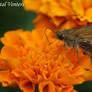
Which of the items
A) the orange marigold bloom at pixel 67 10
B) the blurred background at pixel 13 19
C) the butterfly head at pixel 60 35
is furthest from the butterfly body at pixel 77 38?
the blurred background at pixel 13 19

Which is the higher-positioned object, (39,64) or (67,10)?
(67,10)

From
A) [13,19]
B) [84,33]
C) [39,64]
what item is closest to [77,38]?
[84,33]

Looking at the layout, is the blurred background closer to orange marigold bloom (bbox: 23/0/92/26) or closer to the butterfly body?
orange marigold bloom (bbox: 23/0/92/26)

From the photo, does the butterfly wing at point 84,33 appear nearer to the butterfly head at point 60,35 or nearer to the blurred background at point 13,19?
the butterfly head at point 60,35

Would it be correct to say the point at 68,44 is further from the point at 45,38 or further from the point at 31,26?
the point at 31,26

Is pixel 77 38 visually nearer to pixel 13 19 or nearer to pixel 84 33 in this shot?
pixel 84 33

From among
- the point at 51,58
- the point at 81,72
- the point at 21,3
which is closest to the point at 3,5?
the point at 21,3
